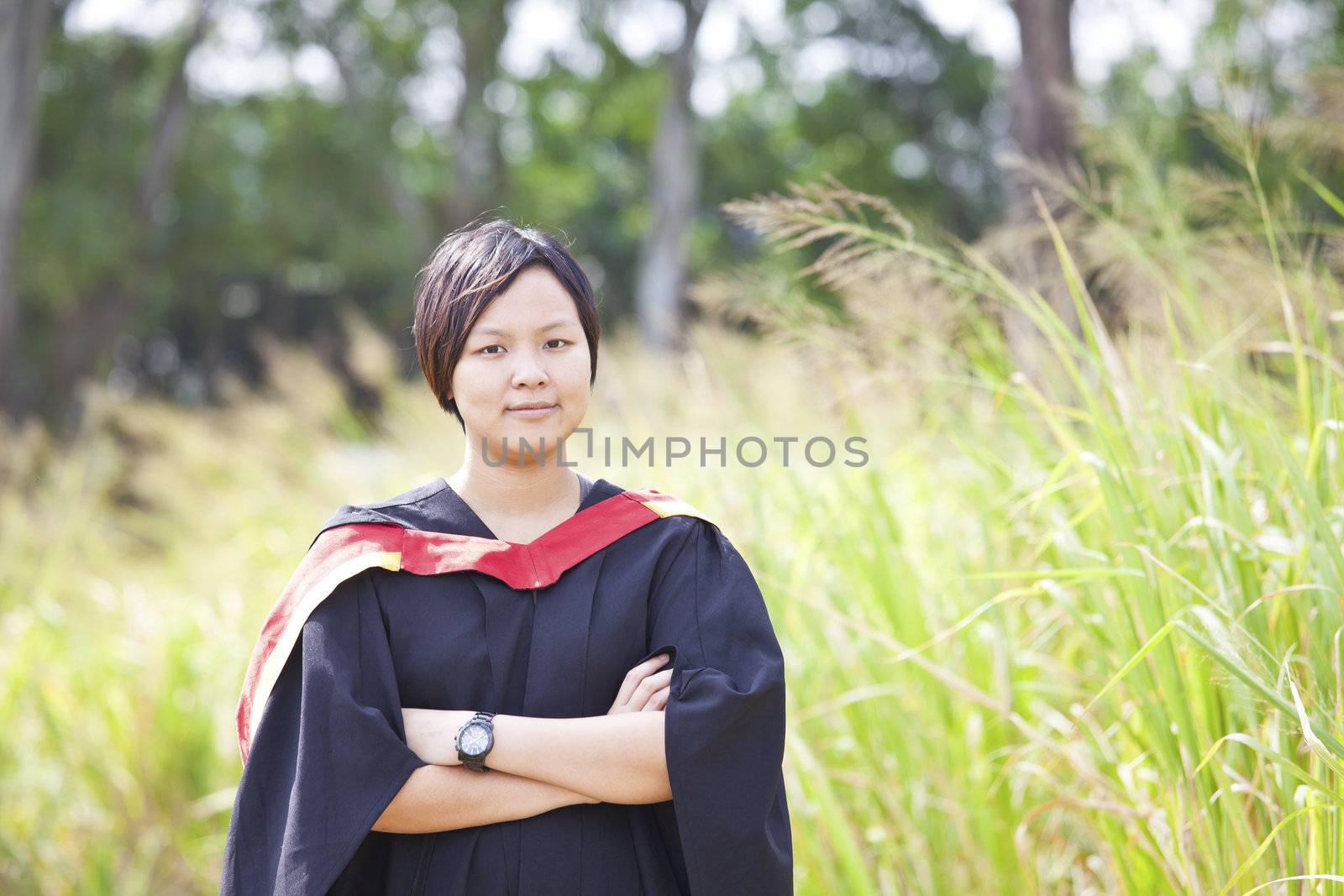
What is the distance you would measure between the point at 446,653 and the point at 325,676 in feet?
0.53

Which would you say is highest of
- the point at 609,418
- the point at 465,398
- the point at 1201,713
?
the point at 609,418

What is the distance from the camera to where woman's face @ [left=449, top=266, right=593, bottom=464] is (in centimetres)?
155

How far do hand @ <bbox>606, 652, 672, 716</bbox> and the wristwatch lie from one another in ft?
0.54

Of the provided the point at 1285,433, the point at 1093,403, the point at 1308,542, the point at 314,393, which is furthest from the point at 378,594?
the point at 314,393

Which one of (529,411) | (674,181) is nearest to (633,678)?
(529,411)

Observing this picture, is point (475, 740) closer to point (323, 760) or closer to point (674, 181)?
point (323, 760)

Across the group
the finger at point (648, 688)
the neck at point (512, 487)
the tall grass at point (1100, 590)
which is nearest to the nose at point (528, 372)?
the neck at point (512, 487)

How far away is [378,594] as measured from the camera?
1550mm

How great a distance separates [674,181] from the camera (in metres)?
13.9

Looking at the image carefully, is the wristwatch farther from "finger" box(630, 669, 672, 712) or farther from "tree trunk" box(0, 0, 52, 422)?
"tree trunk" box(0, 0, 52, 422)

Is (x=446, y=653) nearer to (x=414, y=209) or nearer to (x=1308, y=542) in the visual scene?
(x=1308, y=542)

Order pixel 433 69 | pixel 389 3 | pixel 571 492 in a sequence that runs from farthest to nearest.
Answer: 1. pixel 433 69
2. pixel 389 3
3. pixel 571 492

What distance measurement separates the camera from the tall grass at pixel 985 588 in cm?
184

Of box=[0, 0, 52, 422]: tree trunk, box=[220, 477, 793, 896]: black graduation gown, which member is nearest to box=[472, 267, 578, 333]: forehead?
box=[220, 477, 793, 896]: black graduation gown
